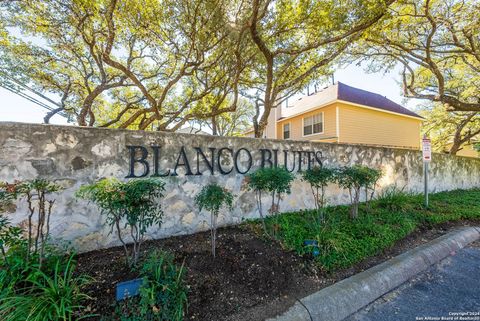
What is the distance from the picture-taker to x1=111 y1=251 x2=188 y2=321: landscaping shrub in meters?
1.59

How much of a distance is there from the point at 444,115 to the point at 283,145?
17293 mm

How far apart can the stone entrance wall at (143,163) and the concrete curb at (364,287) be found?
1.88m

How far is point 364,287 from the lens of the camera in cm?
219

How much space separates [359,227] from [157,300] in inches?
122

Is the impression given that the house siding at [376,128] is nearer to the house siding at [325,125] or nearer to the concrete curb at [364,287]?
the house siding at [325,125]

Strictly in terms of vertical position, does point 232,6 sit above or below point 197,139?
above

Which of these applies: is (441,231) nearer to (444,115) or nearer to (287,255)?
(287,255)

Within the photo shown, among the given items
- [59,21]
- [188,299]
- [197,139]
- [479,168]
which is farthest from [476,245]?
[59,21]

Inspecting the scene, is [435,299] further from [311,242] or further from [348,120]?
[348,120]

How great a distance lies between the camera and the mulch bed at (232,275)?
1.78 metres

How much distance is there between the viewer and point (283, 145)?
13.8 feet

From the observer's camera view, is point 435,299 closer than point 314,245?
Yes

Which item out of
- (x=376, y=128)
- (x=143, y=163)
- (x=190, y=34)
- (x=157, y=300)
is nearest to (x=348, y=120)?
(x=376, y=128)

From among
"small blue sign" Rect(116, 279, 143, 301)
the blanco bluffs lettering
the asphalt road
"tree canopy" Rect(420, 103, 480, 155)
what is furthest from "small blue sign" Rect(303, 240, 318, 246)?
"tree canopy" Rect(420, 103, 480, 155)
